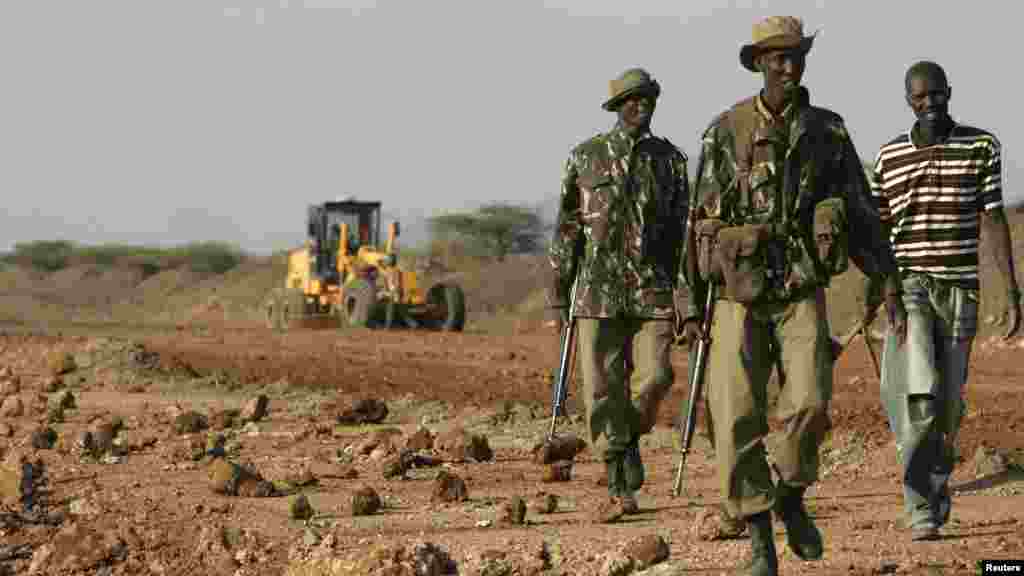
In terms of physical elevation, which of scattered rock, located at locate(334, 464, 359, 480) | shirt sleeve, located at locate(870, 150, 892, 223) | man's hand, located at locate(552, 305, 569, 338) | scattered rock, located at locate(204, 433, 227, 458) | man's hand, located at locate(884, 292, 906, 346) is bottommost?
scattered rock, located at locate(204, 433, 227, 458)

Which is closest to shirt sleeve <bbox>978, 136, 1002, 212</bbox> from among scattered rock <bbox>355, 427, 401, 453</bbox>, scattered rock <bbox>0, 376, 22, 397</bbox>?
scattered rock <bbox>355, 427, 401, 453</bbox>

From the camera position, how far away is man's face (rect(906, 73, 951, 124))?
6723mm

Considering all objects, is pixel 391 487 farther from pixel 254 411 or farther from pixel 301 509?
pixel 254 411

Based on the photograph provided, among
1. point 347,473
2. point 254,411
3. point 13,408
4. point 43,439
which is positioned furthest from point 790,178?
point 13,408

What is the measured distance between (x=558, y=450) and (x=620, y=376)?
1890 mm

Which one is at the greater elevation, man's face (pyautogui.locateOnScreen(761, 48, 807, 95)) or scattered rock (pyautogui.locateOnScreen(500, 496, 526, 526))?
man's face (pyautogui.locateOnScreen(761, 48, 807, 95))

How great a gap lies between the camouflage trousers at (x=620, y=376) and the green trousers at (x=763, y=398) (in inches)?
78.7

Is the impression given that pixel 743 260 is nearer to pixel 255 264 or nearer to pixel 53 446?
pixel 53 446

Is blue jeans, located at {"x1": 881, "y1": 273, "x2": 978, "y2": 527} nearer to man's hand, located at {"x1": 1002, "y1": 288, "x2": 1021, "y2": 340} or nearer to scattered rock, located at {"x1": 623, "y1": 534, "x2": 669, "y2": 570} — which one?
man's hand, located at {"x1": 1002, "y1": 288, "x2": 1021, "y2": 340}

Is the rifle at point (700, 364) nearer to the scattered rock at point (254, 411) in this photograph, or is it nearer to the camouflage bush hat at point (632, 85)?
the camouflage bush hat at point (632, 85)

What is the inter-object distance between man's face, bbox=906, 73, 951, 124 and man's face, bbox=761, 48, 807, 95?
4.08 ft

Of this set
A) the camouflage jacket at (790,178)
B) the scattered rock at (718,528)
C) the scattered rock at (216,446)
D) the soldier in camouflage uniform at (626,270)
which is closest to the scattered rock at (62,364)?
the scattered rock at (216,446)

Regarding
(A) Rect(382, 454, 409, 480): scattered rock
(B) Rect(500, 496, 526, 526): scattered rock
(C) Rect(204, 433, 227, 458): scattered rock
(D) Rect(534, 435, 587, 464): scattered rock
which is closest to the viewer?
(B) Rect(500, 496, 526, 526): scattered rock

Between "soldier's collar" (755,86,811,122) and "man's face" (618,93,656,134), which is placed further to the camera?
"man's face" (618,93,656,134)
